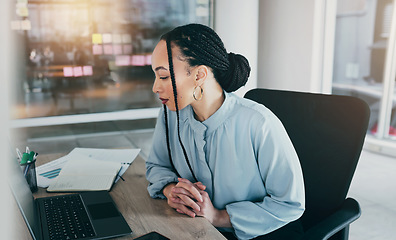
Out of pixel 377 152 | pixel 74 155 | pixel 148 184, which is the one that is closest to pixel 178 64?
pixel 148 184

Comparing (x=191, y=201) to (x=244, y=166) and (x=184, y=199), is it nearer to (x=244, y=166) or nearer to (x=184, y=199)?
(x=184, y=199)

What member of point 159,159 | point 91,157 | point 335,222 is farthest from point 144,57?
point 335,222

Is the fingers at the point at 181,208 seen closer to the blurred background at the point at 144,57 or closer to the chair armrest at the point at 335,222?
the chair armrest at the point at 335,222

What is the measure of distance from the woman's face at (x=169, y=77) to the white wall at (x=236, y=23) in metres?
3.04

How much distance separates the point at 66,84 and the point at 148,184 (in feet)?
11.8

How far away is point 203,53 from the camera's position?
113cm

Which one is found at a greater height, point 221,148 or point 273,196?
point 221,148

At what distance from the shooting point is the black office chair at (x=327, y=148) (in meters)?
1.12

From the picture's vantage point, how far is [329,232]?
1.02 meters

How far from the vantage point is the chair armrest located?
1.01 meters

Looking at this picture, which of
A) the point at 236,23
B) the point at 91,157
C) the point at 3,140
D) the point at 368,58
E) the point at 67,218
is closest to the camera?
the point at 3,140

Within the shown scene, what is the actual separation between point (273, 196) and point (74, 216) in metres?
0.54

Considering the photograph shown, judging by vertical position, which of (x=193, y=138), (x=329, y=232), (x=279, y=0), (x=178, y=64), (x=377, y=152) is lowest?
(x=377, y=152)

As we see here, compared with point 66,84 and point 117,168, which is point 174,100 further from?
point 66,84
